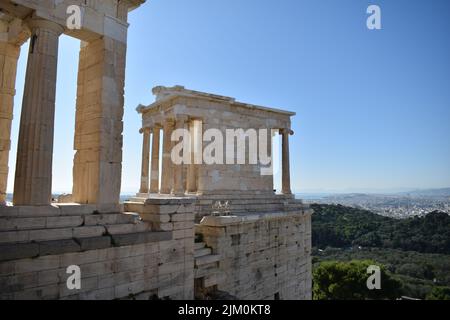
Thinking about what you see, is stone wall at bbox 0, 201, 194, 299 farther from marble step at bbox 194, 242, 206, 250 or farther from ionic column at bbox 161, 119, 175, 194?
ionic column at bbox 161, 119, 175, 194

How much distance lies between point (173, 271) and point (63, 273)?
2.84 metres

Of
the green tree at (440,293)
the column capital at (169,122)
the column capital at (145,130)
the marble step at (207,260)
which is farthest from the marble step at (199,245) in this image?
the green tree at (440,293)

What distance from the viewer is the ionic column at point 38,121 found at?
692cm

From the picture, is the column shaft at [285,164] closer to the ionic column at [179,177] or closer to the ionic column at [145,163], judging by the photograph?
the ionic column at [179,177]

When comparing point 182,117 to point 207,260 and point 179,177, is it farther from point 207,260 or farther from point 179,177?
point 207,260

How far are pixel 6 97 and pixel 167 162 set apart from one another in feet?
30.4

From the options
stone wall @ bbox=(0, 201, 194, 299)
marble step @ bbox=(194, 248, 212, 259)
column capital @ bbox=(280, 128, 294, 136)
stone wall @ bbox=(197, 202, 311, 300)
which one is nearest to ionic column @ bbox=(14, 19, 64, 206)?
stone wall @ bbox=(0, 201, 194, 299)

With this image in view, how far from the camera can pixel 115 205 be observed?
8227 millimetres

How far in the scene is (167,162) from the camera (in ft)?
58.1

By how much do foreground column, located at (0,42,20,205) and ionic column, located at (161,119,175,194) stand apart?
28.4 feet

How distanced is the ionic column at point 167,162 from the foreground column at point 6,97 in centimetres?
866

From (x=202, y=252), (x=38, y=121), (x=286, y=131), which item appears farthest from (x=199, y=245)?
(x=286, y=131)
